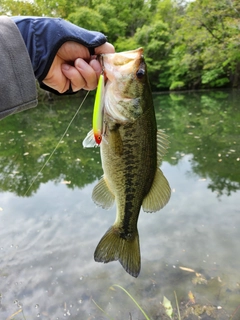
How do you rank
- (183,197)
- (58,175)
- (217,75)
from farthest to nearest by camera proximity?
1. (217,75)
2. (58,175)
3. (183,197)

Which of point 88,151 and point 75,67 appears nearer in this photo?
point 75,67

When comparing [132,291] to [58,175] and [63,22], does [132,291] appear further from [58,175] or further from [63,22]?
[58,175]

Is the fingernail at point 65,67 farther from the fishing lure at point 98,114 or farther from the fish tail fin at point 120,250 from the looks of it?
the fish tail fin at point 120,250

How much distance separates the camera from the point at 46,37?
1504 millimetres

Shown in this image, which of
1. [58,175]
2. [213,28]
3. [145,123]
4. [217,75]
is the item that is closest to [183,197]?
[58,175]

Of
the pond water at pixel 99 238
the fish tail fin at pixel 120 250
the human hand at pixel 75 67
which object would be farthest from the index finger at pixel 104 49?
the pond water at pixel 99 238

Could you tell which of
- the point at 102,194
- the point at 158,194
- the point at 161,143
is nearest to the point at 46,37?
the point at 161,143

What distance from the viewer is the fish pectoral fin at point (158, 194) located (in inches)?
71.9

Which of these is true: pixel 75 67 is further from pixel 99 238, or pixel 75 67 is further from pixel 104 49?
pixel 99 238

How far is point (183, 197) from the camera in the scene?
4.88 metres

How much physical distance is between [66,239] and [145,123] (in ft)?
9.19

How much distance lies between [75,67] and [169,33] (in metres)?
28.3

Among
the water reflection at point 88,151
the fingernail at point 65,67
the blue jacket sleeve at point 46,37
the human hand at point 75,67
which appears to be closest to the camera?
the blue jacket sleeve at point 46,37

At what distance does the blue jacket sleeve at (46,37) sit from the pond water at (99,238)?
7.52 ft
